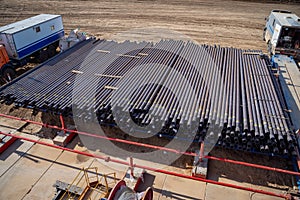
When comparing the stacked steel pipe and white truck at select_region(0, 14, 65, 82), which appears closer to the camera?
the stacked steel pipe

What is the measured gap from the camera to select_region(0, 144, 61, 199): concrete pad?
10.1 metres

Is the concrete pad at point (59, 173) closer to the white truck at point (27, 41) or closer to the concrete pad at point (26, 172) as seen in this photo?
the concrete pad at point (26, 172)

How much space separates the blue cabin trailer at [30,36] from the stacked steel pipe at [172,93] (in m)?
4.45

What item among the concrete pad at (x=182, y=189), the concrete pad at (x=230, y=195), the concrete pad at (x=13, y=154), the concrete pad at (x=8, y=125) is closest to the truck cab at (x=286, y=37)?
the concrete pad at (x=230, y=195)

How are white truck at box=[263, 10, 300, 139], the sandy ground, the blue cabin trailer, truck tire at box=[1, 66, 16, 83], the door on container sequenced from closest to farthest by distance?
white truck at box=[263, 10, 300, 139] < truck tire at box=[1, 66, 16, 83] < the blue cabin trailer < the door on container < the sandy ground

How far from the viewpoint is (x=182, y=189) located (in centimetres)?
999

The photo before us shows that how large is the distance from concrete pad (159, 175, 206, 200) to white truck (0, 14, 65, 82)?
Answer: 13.3 m

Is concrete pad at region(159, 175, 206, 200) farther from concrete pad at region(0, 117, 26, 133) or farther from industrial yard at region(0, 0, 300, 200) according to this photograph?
concrete pad at region(0, 117, 26, 133)

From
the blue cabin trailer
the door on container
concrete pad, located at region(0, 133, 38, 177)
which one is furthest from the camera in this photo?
the door on container

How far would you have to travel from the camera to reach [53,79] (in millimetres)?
13156

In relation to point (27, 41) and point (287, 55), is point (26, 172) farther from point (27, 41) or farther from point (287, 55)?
point (287, 55)

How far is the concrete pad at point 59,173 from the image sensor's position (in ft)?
32.6

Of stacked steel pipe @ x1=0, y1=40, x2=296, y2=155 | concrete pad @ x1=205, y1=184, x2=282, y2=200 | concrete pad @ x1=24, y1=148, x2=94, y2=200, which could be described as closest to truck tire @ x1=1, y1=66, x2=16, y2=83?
stacked steel pipe @ x1=0, y1=40, x2=296, y2=155

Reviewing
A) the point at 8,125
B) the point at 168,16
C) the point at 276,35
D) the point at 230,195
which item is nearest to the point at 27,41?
the point at 8,125
